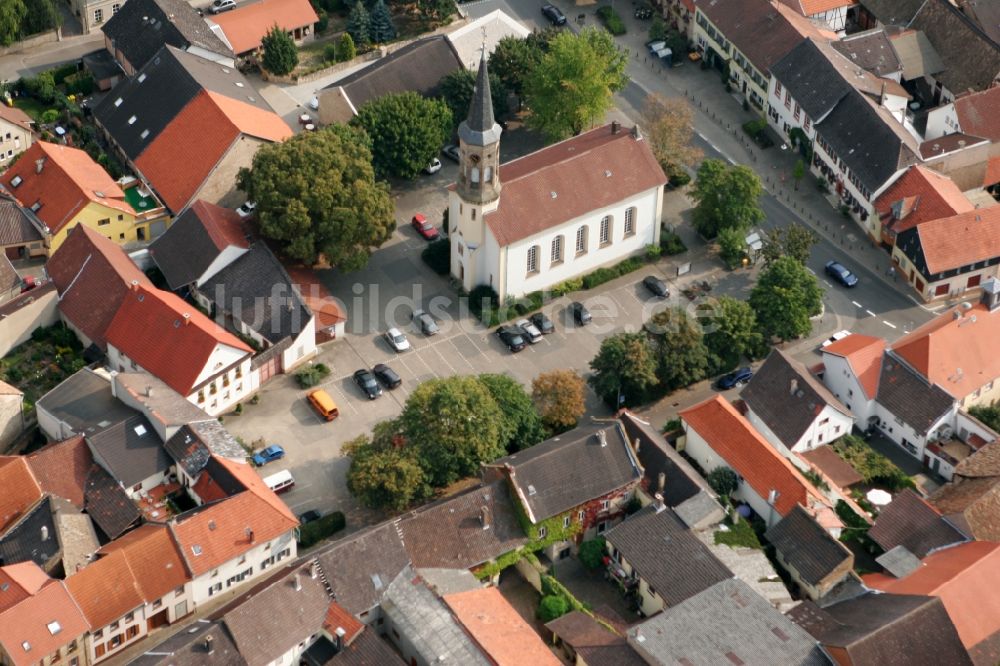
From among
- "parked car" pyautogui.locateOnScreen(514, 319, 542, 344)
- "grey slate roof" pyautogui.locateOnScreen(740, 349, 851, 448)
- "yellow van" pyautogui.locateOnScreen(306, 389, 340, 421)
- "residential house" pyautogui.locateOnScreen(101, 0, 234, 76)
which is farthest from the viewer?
"residential house" pyautogui.locateOnScreen(101, 0, 234, 76)

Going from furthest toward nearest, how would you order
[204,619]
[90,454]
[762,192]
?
1. [762,192]
2. [90,454]
3. [204,619]

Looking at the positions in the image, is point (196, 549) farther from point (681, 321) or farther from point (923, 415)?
point (923, 415)

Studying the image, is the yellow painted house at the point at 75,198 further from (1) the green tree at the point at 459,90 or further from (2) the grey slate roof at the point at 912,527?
(2) the grey slate roof at the point at 912,527

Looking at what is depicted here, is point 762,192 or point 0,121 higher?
A: point 0,121

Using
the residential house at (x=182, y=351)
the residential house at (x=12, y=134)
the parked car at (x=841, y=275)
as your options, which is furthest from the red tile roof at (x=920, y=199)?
the residential house at (x=12, y=134)

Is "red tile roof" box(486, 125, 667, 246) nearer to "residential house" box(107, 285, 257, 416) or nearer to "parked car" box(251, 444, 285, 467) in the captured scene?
"residential house" box(107, 285, 257, 416)

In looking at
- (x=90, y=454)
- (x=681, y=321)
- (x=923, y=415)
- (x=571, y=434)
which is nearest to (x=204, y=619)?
(x=90, y=454)

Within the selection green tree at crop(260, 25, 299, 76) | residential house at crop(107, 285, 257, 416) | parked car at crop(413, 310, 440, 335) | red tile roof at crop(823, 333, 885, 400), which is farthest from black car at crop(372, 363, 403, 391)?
green tree at crop(260, 25, 299, 76)
